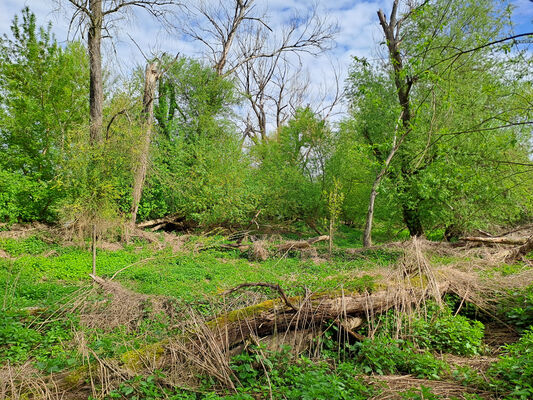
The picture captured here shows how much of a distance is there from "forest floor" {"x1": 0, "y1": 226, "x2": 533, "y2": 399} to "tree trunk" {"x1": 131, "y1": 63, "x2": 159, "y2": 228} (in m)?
5.82

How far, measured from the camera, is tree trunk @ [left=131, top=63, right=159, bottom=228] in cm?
1230

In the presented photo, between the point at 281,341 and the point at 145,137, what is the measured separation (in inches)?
389

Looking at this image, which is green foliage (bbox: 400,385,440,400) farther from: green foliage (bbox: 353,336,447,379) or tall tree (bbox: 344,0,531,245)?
tall tree (bbox: 344,0,531,245)

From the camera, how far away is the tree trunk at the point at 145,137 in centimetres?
1230

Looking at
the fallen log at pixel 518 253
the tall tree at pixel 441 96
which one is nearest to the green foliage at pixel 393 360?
the fallen log at pixel 518 253

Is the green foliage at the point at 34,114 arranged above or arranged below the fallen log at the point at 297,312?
above

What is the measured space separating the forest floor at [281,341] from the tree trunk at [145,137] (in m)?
5.82

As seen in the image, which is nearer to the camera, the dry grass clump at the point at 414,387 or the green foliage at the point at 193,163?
the dry grass clump at the point at 414,387

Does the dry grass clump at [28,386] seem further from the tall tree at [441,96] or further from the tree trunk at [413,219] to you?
the tree trunk at [413,219]

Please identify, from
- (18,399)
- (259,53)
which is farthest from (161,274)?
(259,53)

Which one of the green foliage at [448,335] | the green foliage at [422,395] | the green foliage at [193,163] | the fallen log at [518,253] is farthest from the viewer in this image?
the green foliage at [193,163]

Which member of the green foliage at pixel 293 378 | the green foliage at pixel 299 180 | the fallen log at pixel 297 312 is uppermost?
the green foliage at pixel 299 180

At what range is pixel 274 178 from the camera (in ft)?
62.2

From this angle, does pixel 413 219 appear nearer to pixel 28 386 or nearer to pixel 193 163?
pixel 193 163
